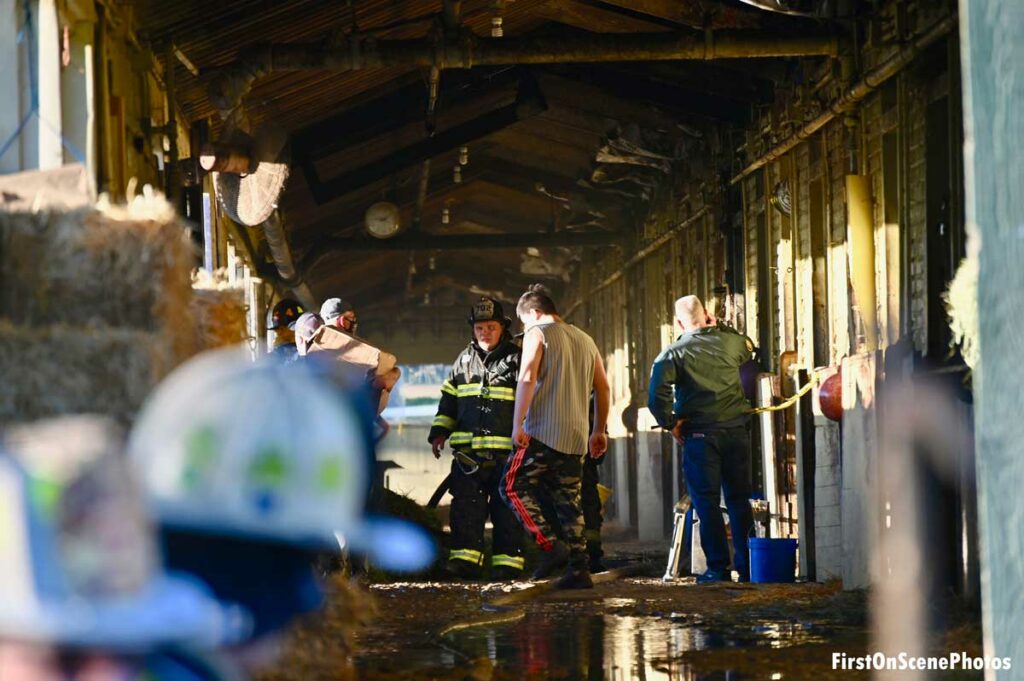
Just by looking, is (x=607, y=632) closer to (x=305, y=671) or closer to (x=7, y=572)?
(x=305, y=671)

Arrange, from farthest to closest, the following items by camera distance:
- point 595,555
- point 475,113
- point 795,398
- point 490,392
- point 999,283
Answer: point 475,113
point 595,555
point 490,392
point 795,398
point 999,283

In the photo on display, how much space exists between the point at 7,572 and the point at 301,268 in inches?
699

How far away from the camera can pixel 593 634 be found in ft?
25.5

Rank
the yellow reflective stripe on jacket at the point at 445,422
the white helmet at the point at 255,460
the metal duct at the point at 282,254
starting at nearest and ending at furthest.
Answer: the white helmet at the point at 255,460, the yellow reflective stripe on jacket at the point at 445,422, the metal duct at the point at 282,254

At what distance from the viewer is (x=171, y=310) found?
14.9 ft

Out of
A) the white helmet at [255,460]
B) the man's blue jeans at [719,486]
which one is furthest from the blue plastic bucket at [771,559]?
the white helmet at [255,460]

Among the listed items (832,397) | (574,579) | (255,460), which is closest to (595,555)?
(574,579)

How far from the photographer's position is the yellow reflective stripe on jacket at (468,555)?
1117 cm

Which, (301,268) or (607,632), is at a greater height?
(301,268)

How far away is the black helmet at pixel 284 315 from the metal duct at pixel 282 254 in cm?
347

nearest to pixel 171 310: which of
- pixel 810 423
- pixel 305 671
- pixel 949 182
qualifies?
pixel 305 671

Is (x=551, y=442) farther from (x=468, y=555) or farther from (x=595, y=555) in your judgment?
(x=595, y=555)

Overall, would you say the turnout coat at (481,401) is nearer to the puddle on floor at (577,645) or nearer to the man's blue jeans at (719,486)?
the man's blue jeans at (719,486)

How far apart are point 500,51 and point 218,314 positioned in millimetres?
6311
